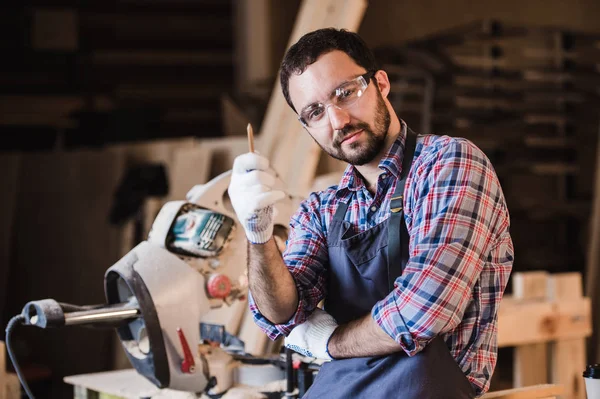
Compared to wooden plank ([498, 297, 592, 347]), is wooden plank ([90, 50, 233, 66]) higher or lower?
higher

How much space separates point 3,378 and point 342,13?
2293 millimetres

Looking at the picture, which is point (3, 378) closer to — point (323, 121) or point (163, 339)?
point (163, 339)

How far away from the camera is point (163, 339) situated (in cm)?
261

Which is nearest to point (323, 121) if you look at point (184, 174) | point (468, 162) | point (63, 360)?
point (468, 162)

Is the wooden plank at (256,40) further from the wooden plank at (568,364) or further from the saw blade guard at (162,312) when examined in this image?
the saw blade guard at (162,312)

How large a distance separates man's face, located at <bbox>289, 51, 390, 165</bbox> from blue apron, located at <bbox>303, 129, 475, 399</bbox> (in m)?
0.10

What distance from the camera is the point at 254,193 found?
1.92 meters

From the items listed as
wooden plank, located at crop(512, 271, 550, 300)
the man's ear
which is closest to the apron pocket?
the man's ear

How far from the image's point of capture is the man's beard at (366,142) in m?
2.11

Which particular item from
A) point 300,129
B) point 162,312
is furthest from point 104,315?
point 300,129

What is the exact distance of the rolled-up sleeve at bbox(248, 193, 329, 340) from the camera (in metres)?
2.22

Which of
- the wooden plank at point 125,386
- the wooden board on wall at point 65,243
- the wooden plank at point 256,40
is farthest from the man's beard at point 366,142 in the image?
the wooden plank at point 256,40

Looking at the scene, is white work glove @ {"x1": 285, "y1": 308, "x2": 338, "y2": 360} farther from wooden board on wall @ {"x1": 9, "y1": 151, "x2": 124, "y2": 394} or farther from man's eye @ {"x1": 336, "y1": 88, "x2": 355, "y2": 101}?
wooden board on wall @ {"x1": 9, "y1": 151, "x2": 124, "y2": 394}

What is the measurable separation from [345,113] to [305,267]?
0.43 metres
